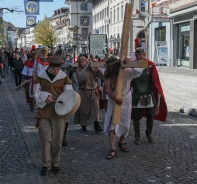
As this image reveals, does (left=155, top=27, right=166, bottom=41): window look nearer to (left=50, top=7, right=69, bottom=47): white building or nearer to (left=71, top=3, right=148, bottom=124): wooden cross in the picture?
(left=71, top=3, right=148, bottom=124): wooden cross

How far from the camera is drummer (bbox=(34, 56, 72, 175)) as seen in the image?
5.46 m

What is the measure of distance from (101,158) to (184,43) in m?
20.7

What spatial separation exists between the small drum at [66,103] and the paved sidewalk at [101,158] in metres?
0.91

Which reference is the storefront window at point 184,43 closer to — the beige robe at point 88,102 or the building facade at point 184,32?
the building facade at point 184,32

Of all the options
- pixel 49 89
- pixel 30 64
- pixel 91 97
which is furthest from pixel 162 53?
pixel 49 89

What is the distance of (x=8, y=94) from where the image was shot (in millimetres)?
15844

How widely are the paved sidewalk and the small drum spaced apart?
913 mm

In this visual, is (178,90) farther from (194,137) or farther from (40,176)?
(40,176)

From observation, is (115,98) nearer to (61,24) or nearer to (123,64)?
(123,64)

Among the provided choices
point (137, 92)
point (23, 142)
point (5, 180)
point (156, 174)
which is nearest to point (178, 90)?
point (137, 92)

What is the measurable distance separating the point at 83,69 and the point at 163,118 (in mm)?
1885

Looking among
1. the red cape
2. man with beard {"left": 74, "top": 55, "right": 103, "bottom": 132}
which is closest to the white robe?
the red cape

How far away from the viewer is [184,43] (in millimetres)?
25875

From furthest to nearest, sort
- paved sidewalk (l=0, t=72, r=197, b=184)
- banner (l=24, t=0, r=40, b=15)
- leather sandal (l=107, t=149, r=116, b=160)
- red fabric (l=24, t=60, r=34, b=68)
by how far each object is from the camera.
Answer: banner (l=24, t=0, r=40, b=15)
red fabric (l=24, t=60, r=34, b=68)
leather sandal (l=107, t=149, r=116, b=160)
paved sidewalk (l=0, t=72, r=197, b=184)
